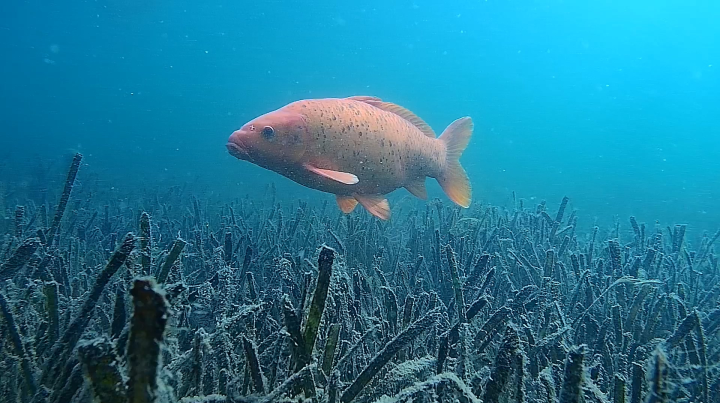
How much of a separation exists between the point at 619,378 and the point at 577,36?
503 feet

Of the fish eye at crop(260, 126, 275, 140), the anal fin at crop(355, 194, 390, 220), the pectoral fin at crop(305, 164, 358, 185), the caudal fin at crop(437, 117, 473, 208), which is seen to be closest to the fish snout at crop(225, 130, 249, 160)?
the fish eye at crop(260, 126, 275, 140)

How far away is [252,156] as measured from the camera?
4688mm

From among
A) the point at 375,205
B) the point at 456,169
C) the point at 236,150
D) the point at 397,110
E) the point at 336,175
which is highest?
the point at 397,110

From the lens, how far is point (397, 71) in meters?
103

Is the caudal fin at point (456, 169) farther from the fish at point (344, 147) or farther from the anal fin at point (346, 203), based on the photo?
the anal fin at point (346, 203)

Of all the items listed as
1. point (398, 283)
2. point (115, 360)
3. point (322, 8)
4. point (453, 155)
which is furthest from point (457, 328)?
point (322, 8)

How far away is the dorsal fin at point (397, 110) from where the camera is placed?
19.0ft

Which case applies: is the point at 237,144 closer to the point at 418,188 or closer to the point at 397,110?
the point at 397,110

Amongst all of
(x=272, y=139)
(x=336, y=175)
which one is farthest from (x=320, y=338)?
(x=272, y=139)

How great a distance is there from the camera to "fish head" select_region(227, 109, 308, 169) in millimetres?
4590

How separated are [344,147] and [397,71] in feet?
342

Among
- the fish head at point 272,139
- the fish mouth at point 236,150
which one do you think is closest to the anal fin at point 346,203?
the fish head at point 272,139

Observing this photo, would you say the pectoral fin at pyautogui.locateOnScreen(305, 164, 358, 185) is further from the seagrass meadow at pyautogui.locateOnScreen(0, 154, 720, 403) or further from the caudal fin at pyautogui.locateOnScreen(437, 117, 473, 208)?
the caudal fin at pyautogui.locateOnScreen(437, 117, 473, 208)

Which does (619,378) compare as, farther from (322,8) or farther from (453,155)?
(322,8)
